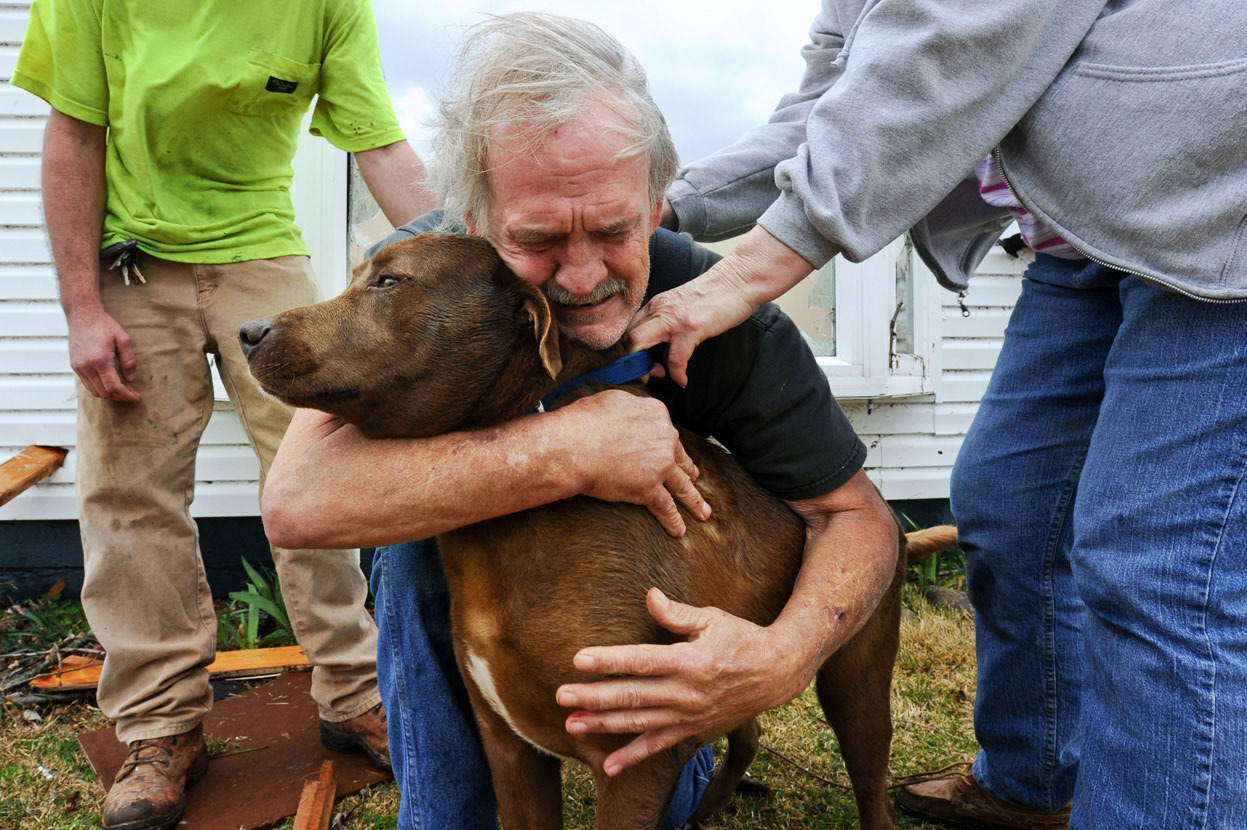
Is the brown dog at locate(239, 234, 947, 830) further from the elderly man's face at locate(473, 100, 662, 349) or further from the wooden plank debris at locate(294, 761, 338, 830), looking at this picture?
the wooden plank debris at locate(294, 761, 338, 830)

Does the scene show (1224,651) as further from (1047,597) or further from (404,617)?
(404,617)

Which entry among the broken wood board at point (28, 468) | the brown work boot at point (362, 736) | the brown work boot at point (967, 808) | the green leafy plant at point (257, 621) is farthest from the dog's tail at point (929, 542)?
the broken wood board at point (28, 468)

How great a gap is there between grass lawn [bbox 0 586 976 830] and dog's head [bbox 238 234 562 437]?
5.68 feet

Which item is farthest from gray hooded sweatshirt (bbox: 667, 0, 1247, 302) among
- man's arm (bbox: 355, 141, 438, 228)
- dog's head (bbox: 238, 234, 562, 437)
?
man's arm (bbox: 355, 141, 438, 228)

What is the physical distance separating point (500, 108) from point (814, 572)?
50.2 inches

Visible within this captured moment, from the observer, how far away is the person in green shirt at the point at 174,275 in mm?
3246

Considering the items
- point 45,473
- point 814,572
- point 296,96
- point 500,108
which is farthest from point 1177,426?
point 45,473

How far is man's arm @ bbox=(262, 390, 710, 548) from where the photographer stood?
76.1 inches

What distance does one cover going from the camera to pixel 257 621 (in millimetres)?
4770

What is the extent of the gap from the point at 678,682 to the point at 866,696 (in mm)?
923

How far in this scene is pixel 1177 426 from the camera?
1713 mm

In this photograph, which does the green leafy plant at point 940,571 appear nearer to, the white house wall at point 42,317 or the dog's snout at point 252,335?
the white house wall at point 42,317

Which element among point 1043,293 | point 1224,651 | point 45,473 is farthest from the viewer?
point 45,473

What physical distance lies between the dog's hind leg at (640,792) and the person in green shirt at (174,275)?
175cm
